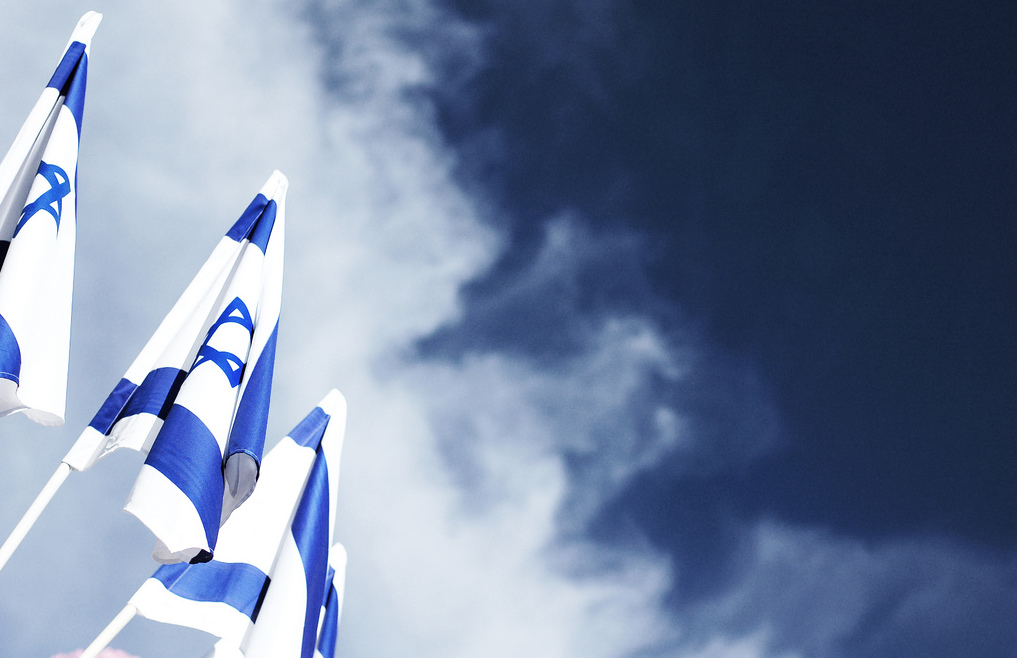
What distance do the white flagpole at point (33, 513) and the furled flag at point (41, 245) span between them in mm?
529

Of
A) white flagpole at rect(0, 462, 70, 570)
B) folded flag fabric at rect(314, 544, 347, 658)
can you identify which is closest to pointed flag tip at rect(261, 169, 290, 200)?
white flagpole at rect(0, 462, 70, 570)

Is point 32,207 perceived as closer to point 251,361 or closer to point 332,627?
point 251,361

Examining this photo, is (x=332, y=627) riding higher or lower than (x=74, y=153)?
lower

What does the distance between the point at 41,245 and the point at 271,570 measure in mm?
3791

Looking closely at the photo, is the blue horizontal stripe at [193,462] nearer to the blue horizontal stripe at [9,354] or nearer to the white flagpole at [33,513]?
the white flagpole at [33,513]

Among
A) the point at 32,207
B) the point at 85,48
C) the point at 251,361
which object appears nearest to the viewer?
the point at 32,207

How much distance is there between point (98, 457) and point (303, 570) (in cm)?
225

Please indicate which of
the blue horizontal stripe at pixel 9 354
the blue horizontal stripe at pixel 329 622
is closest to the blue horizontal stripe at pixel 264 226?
the blue horizontal stripe at pixel 9 354

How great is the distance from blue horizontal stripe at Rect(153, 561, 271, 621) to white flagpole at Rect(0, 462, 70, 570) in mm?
1373

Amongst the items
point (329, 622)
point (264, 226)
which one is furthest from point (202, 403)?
point (329, 622)

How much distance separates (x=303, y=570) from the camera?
8164mm

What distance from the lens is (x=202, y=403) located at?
23.8 ft

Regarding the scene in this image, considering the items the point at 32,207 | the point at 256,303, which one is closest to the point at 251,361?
the point at 256,303

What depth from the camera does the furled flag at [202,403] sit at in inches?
265
